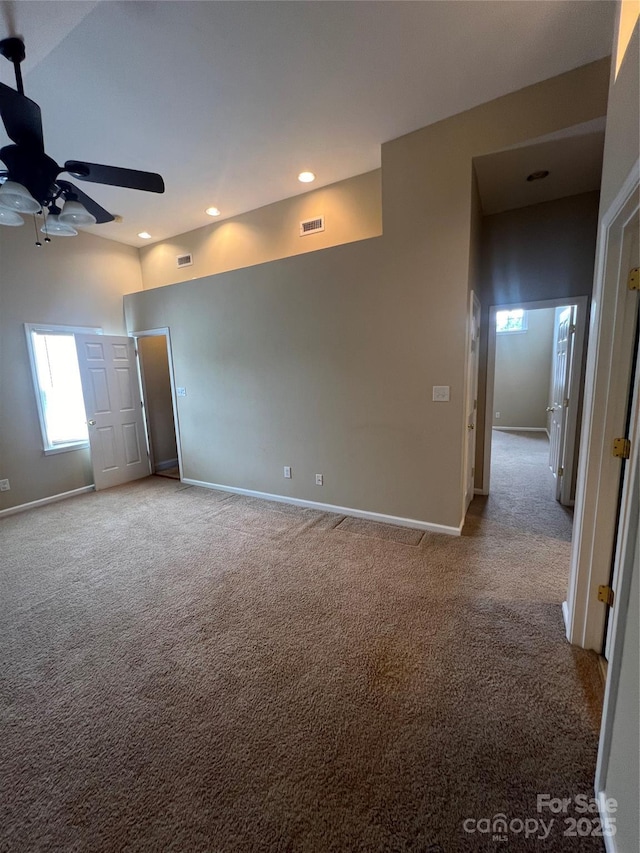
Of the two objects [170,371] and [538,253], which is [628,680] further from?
[170,371]

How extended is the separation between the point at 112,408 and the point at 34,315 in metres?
1.35

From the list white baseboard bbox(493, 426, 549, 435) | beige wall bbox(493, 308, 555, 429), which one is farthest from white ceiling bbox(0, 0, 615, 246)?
white baseboard bbox(493, 426, 549, 435)

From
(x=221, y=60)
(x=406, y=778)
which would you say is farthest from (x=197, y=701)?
(x=221, y=60)

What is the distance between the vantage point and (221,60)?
A: 2084 mm

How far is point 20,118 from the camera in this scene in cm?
167

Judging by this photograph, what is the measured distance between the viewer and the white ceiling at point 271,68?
1811 millimetres

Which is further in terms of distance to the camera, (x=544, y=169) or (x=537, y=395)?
(x=537, y=395)

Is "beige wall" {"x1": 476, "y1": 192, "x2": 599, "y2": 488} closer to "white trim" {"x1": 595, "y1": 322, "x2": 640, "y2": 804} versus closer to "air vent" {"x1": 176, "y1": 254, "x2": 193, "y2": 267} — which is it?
"white trim" {"x1": 595, "y1": 322, "x2": 640, "y2": 804}

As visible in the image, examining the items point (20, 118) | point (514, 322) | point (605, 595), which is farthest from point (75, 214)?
point (514, 322)

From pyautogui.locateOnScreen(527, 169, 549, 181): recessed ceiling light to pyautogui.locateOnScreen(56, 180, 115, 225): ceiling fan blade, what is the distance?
10.7 feet

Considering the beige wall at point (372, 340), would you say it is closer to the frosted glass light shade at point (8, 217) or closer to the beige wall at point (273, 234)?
A: the beige wall at point (273, 234)

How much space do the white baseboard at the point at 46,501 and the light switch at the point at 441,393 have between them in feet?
14.6

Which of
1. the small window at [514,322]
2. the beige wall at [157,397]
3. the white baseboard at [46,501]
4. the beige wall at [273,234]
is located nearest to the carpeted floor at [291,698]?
the white baseboard at [46,501]

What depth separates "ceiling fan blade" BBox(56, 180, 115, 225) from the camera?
6.79ft
